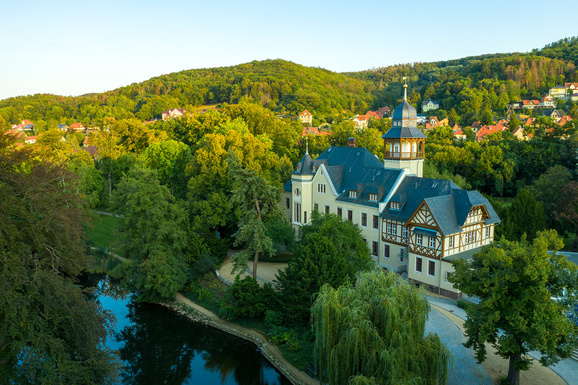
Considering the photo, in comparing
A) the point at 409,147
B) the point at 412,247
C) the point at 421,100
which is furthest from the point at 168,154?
the point at 421,100

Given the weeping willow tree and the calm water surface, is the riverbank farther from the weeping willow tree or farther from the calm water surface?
the weeping willow tree

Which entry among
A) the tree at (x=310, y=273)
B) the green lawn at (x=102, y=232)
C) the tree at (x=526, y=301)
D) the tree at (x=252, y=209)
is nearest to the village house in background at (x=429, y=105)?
the green lawn at (x=102, y=232)

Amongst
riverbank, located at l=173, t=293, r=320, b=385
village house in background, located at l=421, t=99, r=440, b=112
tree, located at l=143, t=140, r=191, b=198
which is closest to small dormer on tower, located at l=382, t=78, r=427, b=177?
riverbank, located at l=173, t=293, r=320, b=385

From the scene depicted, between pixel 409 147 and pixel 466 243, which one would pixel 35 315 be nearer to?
pixel 466 243

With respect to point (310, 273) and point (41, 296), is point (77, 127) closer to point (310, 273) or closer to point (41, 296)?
point (310, 273)

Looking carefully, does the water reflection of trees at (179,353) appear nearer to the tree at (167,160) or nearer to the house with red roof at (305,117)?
the tree at (167,160)

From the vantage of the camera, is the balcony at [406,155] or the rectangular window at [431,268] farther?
the balcony at [406,155]
